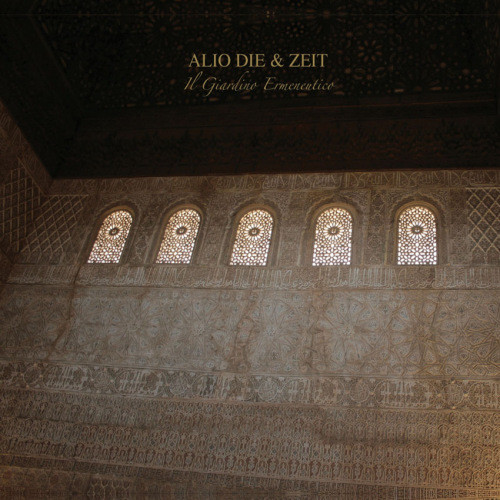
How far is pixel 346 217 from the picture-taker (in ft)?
23.0

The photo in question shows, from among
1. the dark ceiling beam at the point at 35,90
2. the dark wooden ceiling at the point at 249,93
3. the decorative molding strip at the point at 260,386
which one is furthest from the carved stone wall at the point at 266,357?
the dark ceiling beam at the point at 35,90

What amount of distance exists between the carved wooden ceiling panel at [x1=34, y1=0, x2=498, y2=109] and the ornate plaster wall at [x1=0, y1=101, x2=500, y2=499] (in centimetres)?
117

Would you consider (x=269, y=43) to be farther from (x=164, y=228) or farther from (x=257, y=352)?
(x=257, y=352)

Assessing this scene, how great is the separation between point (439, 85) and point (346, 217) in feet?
6.17

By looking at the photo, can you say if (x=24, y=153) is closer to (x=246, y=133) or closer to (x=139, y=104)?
(x=139, y=104)

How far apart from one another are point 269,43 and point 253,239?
2.39 meters

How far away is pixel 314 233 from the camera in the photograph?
695cm

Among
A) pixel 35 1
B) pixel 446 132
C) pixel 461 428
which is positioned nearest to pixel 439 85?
pixel 446 132

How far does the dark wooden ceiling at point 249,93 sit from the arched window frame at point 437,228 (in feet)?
1.62

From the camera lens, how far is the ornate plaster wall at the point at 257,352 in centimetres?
Answer: 548

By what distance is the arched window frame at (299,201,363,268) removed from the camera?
21.8ft

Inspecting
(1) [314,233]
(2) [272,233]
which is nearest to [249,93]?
(2) [272,233]

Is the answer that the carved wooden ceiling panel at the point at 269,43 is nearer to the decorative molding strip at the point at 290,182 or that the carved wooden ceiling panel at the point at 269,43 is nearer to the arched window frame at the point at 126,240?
the decorative molding strip at the point at 290,182

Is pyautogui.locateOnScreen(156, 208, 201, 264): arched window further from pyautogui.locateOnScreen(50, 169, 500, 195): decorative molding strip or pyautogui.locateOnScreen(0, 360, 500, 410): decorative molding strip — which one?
pyautogui.locateOnScreen(0, 360, 500, 410): decorative molding strip
